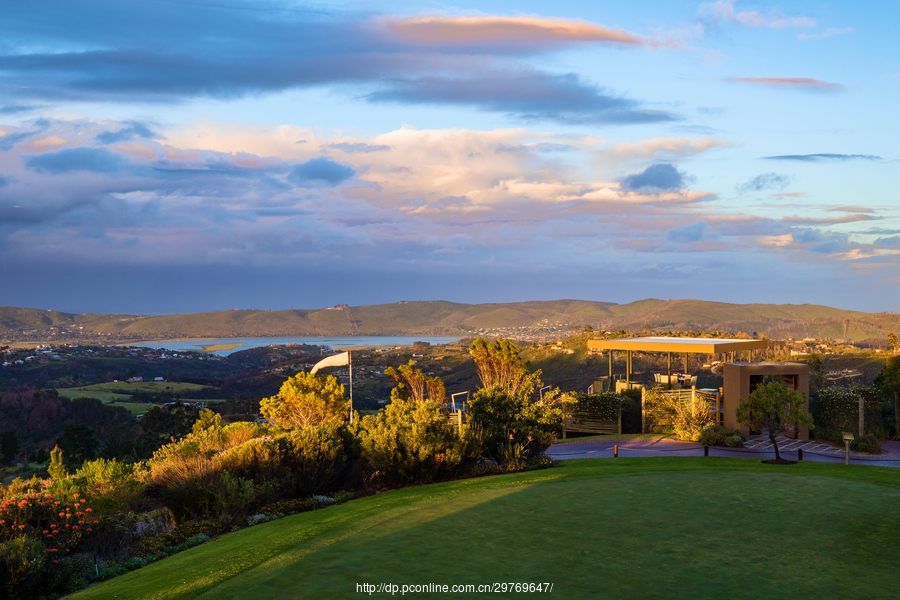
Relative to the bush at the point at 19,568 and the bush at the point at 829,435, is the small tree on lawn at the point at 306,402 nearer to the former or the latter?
the bush at the point at 19,568

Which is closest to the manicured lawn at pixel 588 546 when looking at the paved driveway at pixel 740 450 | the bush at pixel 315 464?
the bush at pixel 315 464

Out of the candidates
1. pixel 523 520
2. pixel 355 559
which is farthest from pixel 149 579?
pixel 523 520

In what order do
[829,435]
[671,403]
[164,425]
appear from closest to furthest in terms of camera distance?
[829,435]
[671,403]
[164,425]

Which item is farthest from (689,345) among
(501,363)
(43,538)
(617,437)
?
(43,538)

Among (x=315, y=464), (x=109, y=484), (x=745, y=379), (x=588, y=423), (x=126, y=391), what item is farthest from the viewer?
(x=126, y=391)

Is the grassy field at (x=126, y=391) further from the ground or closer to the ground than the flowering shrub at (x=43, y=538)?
closer to the ground

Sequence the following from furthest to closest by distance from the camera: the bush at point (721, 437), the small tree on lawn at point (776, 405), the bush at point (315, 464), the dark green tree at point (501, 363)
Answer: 1. the dark green tree at point (501, 363)
2. the bush at point (721, 437)
3. the small tree on lawn at point (776, 405)
4. the bush at point (315, 464)

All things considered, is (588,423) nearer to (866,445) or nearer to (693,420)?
(693,420)
